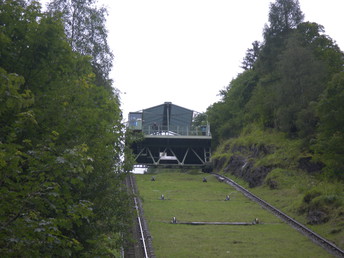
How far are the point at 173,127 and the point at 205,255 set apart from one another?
29.8 metres

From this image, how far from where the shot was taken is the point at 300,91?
92.1ft

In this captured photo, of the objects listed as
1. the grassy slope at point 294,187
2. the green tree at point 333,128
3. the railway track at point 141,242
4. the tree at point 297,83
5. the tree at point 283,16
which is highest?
the tree at point 283,16

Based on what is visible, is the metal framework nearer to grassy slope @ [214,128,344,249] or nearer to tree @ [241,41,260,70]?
grassy slope @ [214,128,344,249]

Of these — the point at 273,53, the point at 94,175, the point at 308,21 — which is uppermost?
the point at 308,21

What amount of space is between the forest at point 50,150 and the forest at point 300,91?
12.2m

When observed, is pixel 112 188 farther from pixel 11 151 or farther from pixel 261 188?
pixel 261 188

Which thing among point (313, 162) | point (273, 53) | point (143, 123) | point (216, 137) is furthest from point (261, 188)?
point (216, 137)

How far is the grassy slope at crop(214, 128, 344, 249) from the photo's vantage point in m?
15.1

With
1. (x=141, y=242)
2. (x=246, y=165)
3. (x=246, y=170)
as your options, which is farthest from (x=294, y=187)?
(x=141, y=242)

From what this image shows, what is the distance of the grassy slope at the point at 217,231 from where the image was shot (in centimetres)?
1221

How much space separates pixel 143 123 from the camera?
4322 cm

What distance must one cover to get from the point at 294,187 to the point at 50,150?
18.9 metres

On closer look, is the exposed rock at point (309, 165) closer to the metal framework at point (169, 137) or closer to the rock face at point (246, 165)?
the rock face at point (246, 165)

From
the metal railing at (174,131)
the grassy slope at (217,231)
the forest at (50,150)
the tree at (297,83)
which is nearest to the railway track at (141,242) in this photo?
the grassy slope at (217,231)
